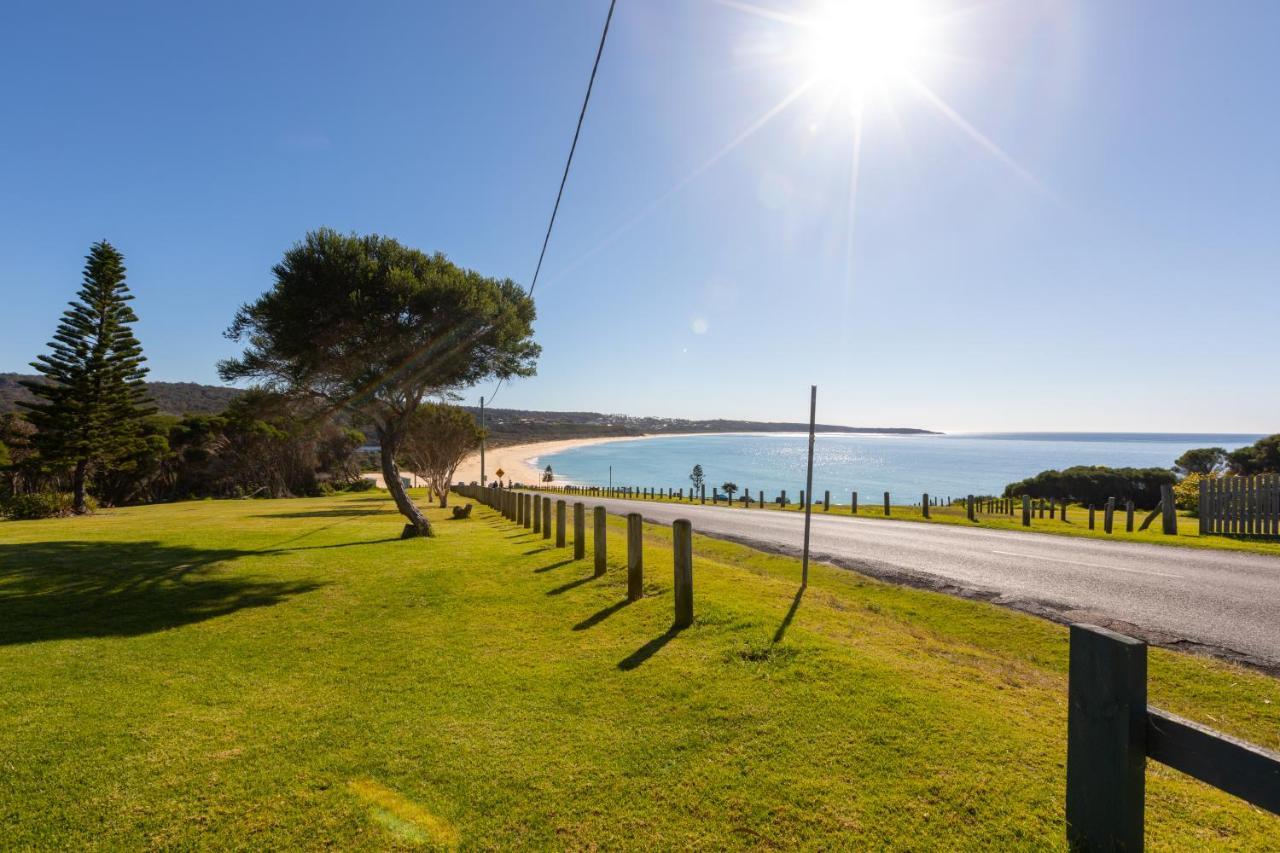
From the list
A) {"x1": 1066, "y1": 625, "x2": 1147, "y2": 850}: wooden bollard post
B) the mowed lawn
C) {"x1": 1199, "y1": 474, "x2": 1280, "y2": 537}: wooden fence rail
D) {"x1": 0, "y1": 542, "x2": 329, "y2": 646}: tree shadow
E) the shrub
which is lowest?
the shrub

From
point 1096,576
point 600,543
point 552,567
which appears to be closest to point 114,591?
point 552,567

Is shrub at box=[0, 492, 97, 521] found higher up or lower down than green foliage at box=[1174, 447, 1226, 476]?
lower down

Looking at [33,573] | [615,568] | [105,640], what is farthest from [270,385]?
[615,568]

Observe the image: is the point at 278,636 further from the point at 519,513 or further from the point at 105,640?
the point at 519,513

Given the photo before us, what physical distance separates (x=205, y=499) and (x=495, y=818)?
134 feet

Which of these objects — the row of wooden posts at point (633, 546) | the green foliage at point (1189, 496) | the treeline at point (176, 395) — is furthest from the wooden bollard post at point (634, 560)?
the treeline at point (176, 395)

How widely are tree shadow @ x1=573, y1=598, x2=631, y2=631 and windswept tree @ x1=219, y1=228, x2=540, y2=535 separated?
28.5 feet

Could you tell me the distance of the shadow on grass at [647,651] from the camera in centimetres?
511

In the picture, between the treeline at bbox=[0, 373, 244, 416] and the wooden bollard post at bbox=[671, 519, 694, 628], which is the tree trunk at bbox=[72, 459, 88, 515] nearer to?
the wooden bollard post at bbox=[671, 519, 694, 628]

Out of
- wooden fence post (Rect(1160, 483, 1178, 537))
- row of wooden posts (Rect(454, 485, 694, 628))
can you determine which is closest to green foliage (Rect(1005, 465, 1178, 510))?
wooden fence post (Rect(1160, 483, 1178, 537))

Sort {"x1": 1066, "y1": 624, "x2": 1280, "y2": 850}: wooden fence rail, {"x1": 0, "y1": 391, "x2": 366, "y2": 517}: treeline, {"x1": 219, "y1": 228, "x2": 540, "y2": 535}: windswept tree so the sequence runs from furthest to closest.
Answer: {"x1": 0, "y1": 391, "x2": 366, "y2": 517}: treeline
{"x1": 219, "y1": 228, "x2": 540, "y2": 535}: windswept tree
{"x1": 1066, "y1": 624, "x2": 1280, "y2": 850}: wooden fence rail

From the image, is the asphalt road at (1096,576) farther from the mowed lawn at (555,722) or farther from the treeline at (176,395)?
the treeline at (176,395)

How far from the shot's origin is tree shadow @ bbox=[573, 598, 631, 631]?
634cm

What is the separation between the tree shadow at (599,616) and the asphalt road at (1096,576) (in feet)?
17.5
